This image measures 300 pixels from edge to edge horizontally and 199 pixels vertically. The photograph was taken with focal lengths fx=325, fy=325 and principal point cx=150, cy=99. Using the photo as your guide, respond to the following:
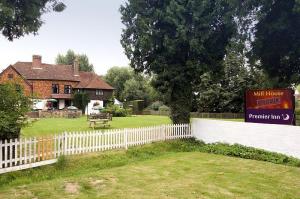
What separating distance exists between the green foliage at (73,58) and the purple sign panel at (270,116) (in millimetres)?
72245

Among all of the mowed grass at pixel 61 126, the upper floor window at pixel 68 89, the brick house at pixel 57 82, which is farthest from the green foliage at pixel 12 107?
the upper floor window at pixel 68 89

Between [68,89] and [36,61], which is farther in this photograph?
[68,89]

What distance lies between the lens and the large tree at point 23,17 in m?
12.3

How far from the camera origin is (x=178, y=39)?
1919 cm

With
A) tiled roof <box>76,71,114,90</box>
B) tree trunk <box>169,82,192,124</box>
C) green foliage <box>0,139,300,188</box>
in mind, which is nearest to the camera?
green foliage <box>0,139,300,188</box>

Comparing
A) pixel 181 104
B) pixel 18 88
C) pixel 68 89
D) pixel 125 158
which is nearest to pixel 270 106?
pixel 181 104

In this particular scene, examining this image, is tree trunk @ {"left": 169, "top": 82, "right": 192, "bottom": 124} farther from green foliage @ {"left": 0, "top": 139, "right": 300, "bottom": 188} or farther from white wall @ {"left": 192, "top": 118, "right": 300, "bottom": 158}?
green foliage @ {"left": 0, "top": 139, "right": 300, "bottom": 188}

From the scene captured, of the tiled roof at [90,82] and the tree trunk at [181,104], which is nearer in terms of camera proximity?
the tree trunk at [181,104]

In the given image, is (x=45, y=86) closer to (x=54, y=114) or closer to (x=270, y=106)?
(x=54, y=114)

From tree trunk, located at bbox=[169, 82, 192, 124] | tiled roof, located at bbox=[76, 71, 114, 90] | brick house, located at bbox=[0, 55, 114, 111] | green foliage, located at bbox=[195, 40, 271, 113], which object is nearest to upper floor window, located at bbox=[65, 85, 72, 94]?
brick house, located at bbox=[0, 55, 114, 111]

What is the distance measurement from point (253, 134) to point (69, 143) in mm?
9458

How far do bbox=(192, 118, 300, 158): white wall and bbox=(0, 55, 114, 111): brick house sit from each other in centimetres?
3542

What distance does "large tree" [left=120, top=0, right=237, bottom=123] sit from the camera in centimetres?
1912

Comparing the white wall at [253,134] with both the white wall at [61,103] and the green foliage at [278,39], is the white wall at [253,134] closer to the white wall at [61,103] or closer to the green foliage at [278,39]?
the green foliage at [278,39]
